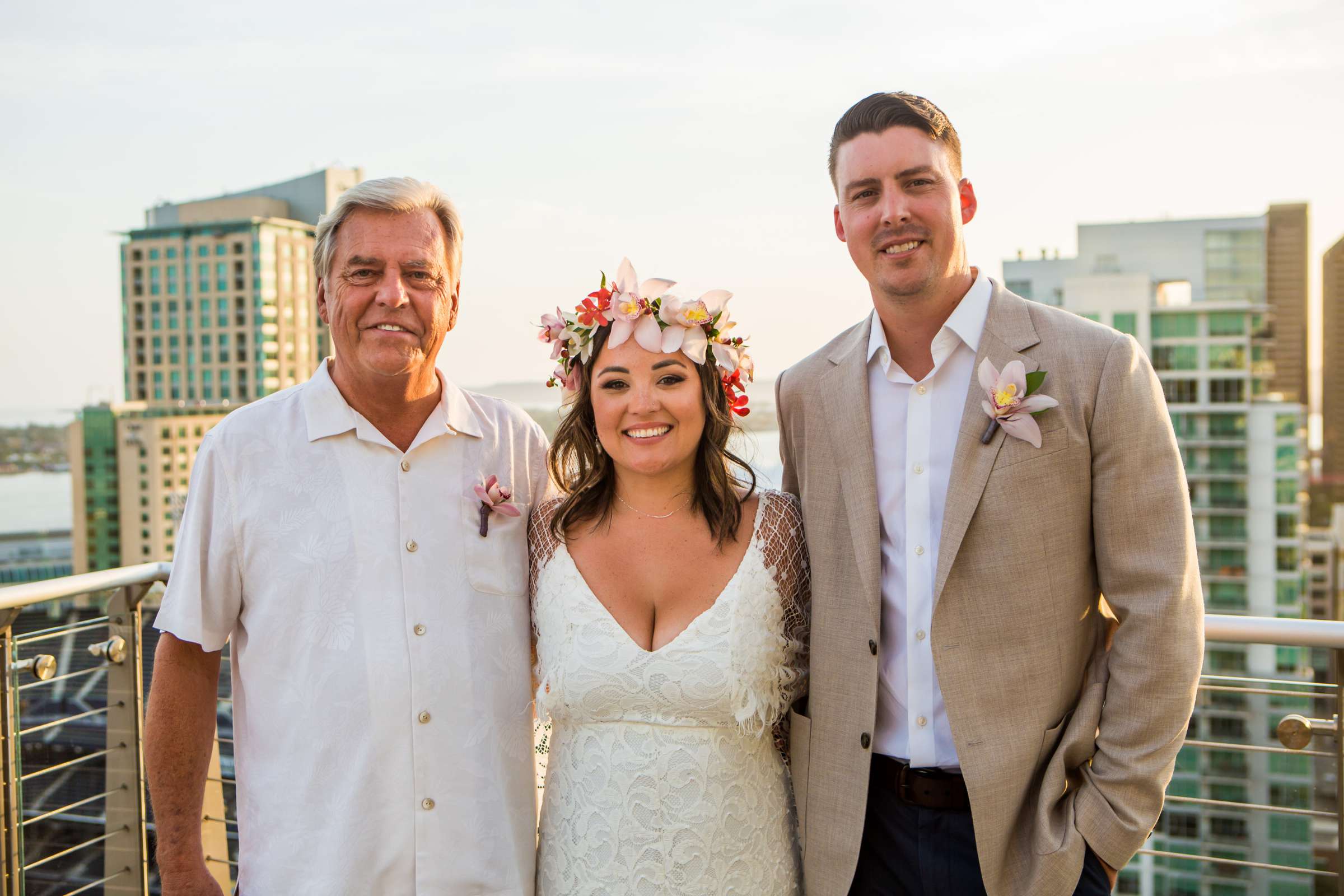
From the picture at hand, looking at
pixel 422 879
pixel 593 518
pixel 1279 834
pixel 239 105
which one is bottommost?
pixel 1279 834

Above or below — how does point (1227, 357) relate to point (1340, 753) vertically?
above

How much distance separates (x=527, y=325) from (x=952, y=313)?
43.4 inches

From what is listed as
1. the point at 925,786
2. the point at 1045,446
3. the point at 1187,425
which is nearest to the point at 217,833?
the point at 925,786

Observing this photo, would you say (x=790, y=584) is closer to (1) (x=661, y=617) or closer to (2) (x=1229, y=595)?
(1) (x=661, y=617)

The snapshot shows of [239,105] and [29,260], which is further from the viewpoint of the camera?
[239,105]

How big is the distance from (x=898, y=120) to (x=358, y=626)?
1669 millimetres

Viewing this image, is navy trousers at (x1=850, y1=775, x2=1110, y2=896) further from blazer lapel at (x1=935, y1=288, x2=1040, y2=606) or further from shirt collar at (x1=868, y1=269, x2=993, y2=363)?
shirt collar at (x1=868, y1=269, x2=993, y2=363)

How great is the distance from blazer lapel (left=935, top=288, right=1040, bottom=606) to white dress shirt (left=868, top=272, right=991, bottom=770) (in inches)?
1.4

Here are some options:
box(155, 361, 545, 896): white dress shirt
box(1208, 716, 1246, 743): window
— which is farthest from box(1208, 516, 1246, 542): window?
box(155, 361, 545, 896): white dress shirt

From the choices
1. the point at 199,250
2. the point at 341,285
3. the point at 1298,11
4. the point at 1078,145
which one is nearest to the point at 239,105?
the point at 199,250

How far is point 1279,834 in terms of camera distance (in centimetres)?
3972

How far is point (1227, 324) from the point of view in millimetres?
48000

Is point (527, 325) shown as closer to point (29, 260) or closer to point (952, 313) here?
point (952, 313)

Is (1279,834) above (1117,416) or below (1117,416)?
below
